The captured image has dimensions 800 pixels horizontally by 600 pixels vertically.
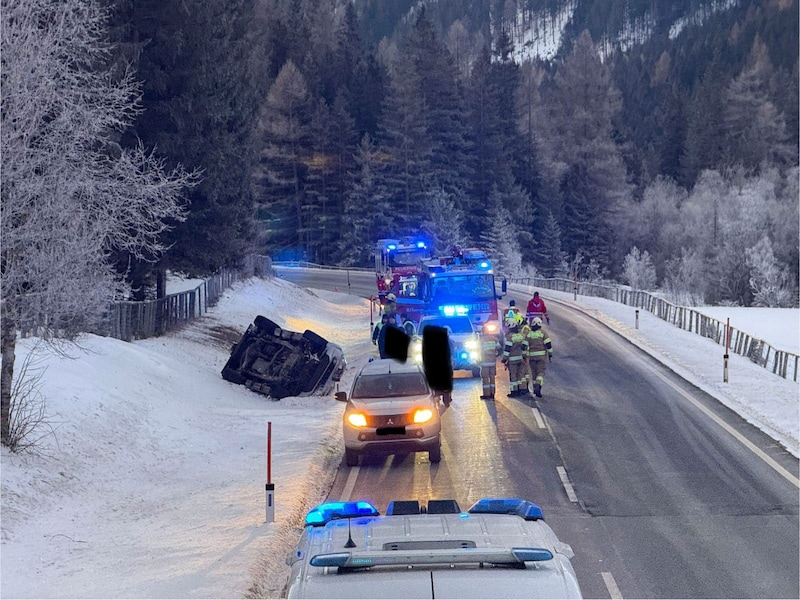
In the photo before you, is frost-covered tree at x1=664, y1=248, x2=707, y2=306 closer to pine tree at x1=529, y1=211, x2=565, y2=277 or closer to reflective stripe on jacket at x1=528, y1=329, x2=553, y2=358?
pine tree at x1=529, y1=211, x2=565, y2=277

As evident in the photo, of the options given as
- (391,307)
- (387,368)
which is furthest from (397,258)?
(387,368)

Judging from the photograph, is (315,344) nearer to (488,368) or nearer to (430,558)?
(488,368)

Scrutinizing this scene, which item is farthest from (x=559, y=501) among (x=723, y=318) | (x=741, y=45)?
(x=741, y=45)

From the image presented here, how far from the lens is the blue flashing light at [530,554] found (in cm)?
360

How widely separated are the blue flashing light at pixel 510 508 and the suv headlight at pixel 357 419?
408 inches

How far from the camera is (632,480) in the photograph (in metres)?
13.9

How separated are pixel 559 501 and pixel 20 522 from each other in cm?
689

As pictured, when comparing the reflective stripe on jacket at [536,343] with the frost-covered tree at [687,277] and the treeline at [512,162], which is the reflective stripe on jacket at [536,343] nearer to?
the treeline at [512,162]

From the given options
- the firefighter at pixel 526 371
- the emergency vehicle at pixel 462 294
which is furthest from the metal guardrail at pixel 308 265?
the firefighter at pixel 526 371

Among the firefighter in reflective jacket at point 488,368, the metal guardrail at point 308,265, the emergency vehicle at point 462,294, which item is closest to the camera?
the firefighter in reflective jacket at point 488,368

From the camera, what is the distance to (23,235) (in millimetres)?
11836

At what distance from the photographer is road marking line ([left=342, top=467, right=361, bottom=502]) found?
13258 millimetres

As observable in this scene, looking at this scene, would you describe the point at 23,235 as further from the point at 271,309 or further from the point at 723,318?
the point at 723,318

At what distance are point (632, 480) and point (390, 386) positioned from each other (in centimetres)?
428
